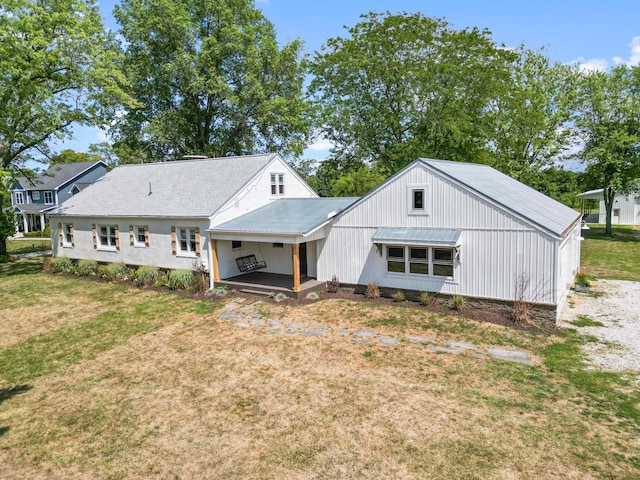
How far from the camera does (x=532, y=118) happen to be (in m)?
31.8

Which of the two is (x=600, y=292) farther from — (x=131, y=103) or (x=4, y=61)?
(x=4, y=61)

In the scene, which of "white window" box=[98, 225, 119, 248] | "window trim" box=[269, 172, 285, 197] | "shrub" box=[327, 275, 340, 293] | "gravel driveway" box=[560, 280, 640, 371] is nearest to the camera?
"gravel driveway" box=[560, 280, 640, 371]

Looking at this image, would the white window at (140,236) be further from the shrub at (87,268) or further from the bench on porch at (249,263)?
the bench on porch at (249,263)

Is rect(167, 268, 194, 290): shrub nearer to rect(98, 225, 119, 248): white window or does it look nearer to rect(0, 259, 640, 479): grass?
rect(0, 259, 640, 479): grass

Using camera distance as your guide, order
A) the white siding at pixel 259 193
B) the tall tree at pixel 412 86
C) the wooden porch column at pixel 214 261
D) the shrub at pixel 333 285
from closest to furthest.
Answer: the shrub at pixel 333 285 < the wooden porch column at pixel 214 261 < the white siding at pixel 259 193 < the tall tree at pixel 412 86

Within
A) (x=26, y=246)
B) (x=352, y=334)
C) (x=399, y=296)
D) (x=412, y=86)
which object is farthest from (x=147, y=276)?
(x=26, y=246)

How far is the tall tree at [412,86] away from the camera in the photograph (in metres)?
29.2

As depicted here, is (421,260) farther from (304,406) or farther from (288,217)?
(304,406)

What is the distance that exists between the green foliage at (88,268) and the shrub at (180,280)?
669 centimetres

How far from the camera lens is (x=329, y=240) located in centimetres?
1764

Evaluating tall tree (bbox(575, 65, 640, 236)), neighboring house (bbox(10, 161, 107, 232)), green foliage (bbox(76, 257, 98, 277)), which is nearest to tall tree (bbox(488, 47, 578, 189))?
tall tree (bbox(575, 65, 640, 236))

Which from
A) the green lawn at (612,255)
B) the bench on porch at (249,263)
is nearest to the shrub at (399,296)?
the bench on porch at (249,263)

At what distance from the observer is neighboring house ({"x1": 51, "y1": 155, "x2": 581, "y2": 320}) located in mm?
13711

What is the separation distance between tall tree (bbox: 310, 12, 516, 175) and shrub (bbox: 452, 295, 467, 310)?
58.4ft
